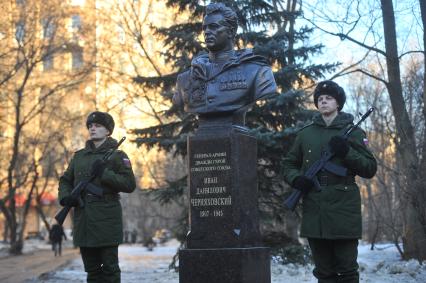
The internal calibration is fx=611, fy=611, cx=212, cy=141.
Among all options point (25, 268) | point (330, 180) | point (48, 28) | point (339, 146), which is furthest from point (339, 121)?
point (48, 28)

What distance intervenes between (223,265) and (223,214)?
525 millimetres

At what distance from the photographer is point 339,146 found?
5.27 metres

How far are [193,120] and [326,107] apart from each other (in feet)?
24.5

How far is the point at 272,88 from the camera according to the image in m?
6.73

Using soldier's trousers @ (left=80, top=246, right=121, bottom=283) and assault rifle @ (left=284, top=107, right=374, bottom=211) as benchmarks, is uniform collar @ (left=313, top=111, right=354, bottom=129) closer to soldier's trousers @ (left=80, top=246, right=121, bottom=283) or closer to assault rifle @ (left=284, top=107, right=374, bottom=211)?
assault rifle @ (left=284, top=107, right=374, bottom=211)

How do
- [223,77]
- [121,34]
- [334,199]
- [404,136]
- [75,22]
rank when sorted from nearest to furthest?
[334,199] < [223,77] < [404,136] < [121,34] < [75,22]

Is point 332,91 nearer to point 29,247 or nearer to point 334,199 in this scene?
point 334,199

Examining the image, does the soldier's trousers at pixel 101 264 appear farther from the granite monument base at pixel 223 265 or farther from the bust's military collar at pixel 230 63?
the bust's military collar at pixel 230 63

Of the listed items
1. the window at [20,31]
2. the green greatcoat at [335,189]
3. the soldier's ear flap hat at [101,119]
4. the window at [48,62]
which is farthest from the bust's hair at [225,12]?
the window at [48,62]

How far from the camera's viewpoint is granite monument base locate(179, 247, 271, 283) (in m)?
6.05

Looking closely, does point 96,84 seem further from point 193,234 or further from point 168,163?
point 193,234

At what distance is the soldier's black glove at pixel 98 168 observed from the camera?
6285 mm

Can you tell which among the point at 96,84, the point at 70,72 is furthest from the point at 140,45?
the point at 70,72

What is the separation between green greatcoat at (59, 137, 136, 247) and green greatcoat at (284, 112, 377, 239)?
179 cm
